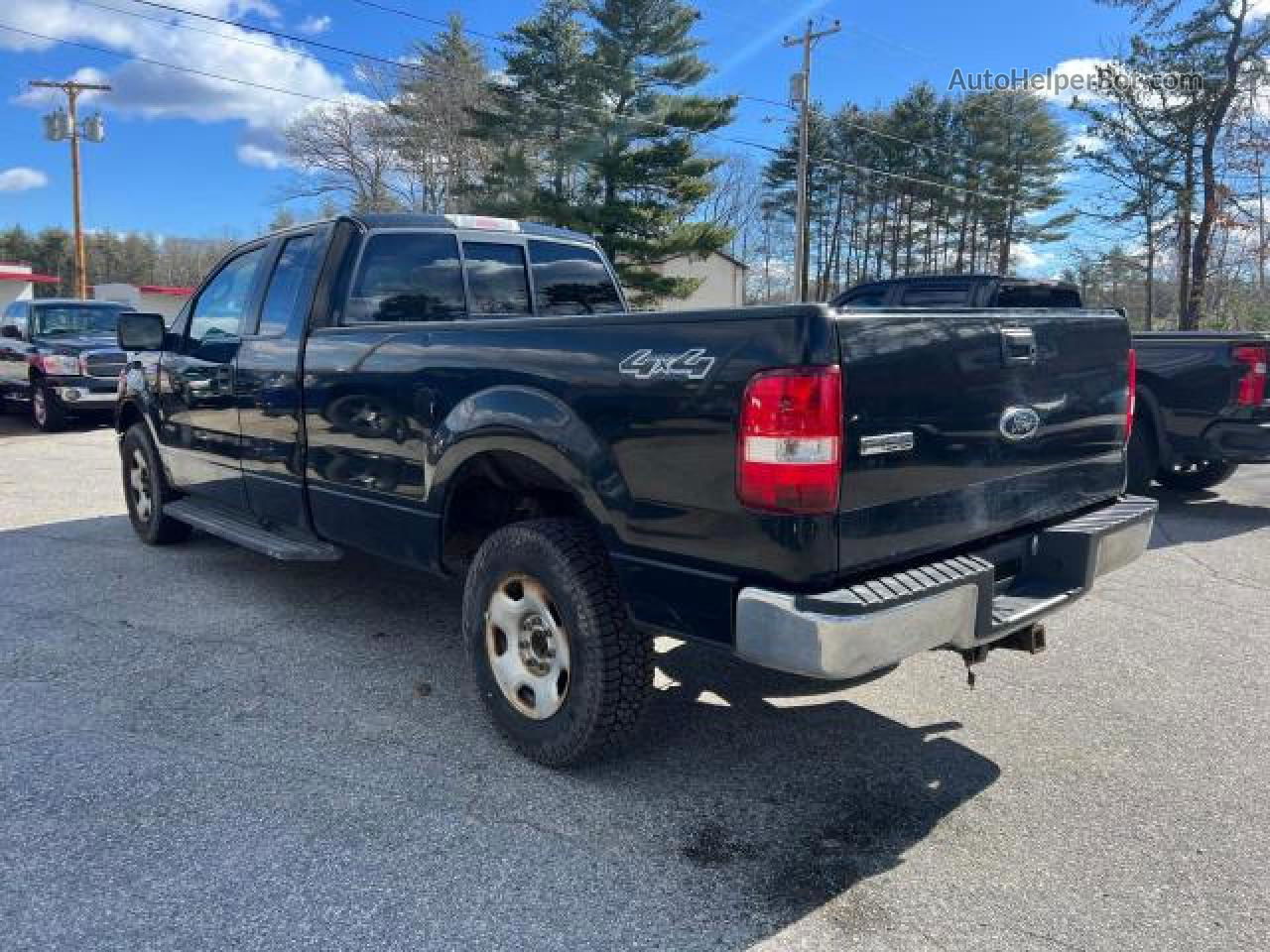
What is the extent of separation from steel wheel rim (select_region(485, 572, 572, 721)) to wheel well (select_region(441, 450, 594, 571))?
1.13 feet

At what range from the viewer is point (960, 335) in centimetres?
280

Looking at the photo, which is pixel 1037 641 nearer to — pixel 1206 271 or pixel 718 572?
pixel 718 572

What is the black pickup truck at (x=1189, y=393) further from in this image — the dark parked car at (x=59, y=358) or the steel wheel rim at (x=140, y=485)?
the dark parked car at (x=59, y=358)

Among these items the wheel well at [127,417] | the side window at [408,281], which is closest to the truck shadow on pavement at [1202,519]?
the side window at [408,281]

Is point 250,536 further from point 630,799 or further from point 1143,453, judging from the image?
point 1143,453

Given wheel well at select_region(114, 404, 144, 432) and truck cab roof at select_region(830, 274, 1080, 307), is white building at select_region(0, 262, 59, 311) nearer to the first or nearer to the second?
wheel well at select_region(114, 404, 144, 432)

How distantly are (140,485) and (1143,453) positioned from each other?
7.82m

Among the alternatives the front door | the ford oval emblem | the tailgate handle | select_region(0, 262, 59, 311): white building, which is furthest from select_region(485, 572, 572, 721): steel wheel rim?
select_region(0, 262, 59, 311): white building

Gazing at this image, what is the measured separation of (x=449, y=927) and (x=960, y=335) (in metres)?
2.24

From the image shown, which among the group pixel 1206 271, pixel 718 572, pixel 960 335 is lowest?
pixel 718 572

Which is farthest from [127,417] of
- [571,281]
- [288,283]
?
[571,281]

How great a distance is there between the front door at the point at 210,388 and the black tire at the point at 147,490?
35 cm

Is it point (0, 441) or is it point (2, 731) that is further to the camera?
point (0, 441)

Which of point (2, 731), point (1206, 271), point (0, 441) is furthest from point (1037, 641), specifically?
point (1206, 271)
